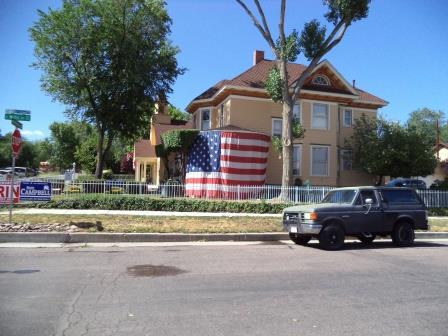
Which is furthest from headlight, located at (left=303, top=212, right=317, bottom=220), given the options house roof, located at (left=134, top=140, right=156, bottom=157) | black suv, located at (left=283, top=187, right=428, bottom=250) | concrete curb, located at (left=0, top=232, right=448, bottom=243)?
house roof, located at (left=134, top=140, right=156, bottom=157)

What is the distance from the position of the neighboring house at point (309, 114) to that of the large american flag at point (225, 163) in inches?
101

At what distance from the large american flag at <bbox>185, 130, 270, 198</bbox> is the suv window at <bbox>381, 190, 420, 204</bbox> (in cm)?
1271

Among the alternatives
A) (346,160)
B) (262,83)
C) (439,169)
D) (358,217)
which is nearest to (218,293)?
(358,217)

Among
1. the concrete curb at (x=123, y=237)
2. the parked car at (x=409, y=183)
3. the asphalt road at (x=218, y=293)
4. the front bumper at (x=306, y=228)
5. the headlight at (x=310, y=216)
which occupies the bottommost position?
the asphalt road at (x=218, y=293)

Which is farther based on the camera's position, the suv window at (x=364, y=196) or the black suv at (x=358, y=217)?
the suv window at (x=364, y=196)

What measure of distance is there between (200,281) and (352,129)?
27.0m

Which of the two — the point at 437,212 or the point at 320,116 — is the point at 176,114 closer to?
the point at 320,116

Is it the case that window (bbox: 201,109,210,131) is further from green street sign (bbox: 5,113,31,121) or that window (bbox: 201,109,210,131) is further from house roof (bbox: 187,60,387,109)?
green street sign (bbox: 5,113,31,121)

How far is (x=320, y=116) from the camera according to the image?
30.8m

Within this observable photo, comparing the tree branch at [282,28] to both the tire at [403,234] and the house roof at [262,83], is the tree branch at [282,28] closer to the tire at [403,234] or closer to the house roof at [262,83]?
the house roof at [262,83]

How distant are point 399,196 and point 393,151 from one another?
16233 mm

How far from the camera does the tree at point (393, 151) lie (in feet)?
94.4

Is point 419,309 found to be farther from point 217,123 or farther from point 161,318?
point 217,123

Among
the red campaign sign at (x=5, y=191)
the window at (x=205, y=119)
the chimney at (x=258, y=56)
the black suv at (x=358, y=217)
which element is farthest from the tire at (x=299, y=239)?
the chimney at (x=258, y=56)
